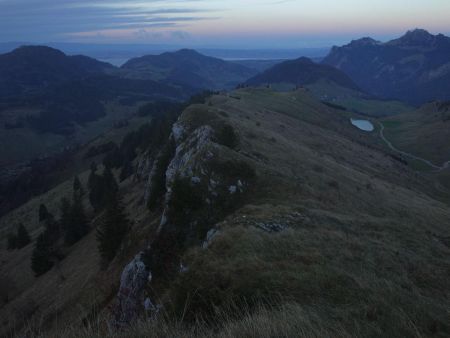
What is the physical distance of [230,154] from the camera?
31.0 m

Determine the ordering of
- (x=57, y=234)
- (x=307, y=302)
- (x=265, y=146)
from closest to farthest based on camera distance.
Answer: (x=307, y=302)
(x=265, y=146)
(x=57, y=234)

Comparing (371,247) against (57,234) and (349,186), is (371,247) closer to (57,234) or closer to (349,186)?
(349,186)

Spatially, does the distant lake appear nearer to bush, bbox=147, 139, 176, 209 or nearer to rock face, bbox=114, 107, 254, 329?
bush, bbox=147, 139, 176, 209

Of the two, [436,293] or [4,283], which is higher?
[436,293]

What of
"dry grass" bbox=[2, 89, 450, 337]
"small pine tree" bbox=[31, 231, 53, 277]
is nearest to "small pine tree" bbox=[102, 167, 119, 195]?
"small pine tree" bbox=[31, 231, 53, 277]

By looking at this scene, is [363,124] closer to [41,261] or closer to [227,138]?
[227,138]

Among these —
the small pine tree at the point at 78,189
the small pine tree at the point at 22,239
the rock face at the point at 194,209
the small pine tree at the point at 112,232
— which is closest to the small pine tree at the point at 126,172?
the small pine tree at the point at 78,189

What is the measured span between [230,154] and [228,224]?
11921 millimetres

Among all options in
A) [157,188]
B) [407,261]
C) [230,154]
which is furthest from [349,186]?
[407,261]

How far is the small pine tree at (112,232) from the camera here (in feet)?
131

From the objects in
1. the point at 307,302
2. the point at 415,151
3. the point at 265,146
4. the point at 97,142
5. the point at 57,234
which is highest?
the point at 307,302

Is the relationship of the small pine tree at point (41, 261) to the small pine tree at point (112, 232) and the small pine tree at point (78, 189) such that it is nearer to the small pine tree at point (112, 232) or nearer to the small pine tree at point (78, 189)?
the small pine tree at point (112, 232)

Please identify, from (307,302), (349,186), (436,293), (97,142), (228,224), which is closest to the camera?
(307,302)

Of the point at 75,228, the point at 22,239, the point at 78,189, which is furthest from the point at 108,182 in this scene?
the point at 78,189
